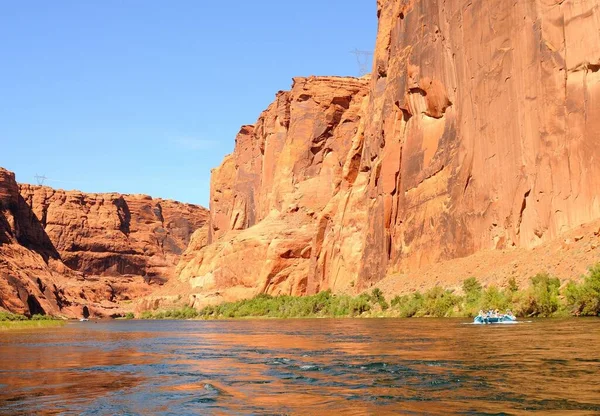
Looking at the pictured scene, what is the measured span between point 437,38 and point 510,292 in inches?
1135

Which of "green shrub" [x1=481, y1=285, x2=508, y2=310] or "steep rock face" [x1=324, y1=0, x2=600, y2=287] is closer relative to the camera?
"green shrub" [x1=481, y1=285, x2=508, y2=310]

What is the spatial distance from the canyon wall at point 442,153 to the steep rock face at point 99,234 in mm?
75070

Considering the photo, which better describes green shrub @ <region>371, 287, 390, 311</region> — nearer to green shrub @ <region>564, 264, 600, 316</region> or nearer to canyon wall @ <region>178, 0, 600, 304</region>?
canyon wall @ <region>178, 0, 600, 304</region>

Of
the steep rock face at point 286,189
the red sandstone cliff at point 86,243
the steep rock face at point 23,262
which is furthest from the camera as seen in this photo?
the red sandstone cliff at point 86,243

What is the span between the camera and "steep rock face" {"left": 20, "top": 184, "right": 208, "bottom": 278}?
6732 inches

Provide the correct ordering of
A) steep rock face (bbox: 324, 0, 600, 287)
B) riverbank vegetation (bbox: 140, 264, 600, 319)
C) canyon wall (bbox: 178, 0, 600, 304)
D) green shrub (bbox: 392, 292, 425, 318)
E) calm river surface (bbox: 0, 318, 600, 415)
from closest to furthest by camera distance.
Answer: calm river surface (bbox: 0, 318, 600, 415) → riverbank vegetation (bbox: 140, 264, 600, 319) → steep rock face (bbox: 324, 0, 600, 287) → canyon wall (bbox: 178, 0, 600, 304) → green shrub (bbox: 392, 292, 425, 318)

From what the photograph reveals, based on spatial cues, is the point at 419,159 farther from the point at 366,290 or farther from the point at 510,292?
the point at 510,292

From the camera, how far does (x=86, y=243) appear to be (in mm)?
172875

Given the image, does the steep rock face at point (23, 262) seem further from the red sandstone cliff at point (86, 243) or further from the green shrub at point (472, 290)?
the green shrub at point (472, 290)

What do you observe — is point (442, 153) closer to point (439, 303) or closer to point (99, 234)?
point (439, 303)

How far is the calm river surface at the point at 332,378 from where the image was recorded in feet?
39.9

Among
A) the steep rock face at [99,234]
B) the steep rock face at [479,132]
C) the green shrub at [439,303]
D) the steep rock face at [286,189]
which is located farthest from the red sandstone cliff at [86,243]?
the green shrub at [439,303]

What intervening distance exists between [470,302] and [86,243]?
142 m

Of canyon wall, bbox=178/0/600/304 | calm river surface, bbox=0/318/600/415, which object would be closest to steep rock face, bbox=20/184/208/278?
canyon wall, bbox=178/0/600/304
